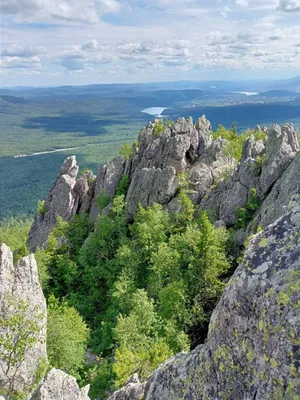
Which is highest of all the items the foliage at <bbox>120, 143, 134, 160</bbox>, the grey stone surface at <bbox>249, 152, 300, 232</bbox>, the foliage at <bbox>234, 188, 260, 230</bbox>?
the foliage at <bbox>120, 143, 134, 160</bbox>

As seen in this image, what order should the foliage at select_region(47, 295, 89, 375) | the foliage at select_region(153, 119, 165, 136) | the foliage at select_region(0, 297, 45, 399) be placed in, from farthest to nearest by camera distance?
the foliage at select_region(153, 119, 165, 136) < the foliage at select_region(47, 295, 89, 375) < the foliage at select_region(0, 297, 45, 399)

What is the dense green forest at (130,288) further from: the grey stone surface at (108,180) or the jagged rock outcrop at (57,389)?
the jagged rock outcrop at (57,389)

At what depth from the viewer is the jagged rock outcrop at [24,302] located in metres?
30.6

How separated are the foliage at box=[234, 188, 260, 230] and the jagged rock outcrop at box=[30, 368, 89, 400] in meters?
30.9

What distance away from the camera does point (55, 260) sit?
60938 millimetres

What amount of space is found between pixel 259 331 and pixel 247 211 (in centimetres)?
3942

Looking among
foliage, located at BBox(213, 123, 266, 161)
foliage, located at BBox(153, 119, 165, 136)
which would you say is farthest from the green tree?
foliage, located at BBox(153, 119, 165, 136)

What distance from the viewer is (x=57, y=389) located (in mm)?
20438

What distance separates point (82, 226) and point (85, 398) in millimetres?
47380

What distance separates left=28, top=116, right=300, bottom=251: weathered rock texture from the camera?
46.7 meters

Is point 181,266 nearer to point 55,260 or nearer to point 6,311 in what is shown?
point 6,311

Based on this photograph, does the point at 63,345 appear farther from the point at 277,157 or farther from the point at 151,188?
the point at 277,157

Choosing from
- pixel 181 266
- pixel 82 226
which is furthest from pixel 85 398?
pixel 82 226

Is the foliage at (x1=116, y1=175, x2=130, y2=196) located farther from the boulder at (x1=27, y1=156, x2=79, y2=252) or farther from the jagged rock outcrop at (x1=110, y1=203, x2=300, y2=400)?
the jagged rock outcrop at (x1=110, y1=203, x2=300, y2=400)
